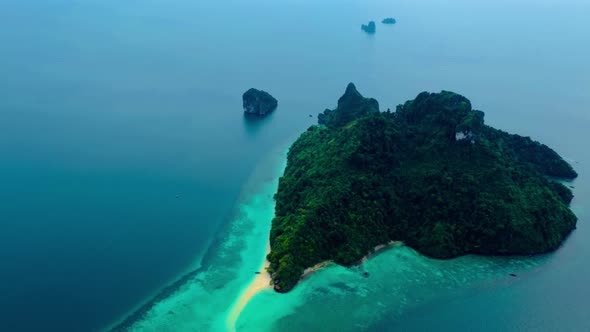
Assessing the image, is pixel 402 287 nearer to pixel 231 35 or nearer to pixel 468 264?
pixel 468 264

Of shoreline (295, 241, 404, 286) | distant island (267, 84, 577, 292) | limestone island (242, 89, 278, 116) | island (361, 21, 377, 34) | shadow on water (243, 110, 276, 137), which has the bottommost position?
shoreline (295, 241, 404, 286)

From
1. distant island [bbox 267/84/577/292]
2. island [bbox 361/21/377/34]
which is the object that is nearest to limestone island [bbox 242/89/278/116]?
distant island [bbox 267/84/577/292]

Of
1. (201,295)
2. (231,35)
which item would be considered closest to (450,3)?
(231,35)

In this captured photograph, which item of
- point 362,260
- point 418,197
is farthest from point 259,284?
point 418,197

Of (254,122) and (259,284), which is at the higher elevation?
(254,122)

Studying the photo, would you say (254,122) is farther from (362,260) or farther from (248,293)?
(248,293)

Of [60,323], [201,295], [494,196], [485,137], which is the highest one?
[485,137]

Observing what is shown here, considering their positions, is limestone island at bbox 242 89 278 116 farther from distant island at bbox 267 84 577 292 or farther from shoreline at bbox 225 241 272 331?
shoreline at bbox 225 241 272 331
